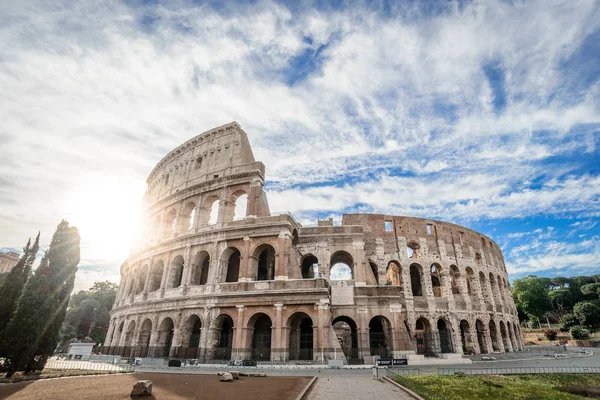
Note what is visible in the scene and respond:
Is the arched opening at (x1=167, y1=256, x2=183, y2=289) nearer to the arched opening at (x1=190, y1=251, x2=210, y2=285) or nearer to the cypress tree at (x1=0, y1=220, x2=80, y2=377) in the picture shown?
the arched opening at (x1=190, y1=251, x2=210, y2=285)

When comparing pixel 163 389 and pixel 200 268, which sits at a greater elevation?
pixel 200 268

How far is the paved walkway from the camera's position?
9.74 meters

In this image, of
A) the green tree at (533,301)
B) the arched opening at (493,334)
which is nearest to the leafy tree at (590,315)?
the green tree at (533,301)

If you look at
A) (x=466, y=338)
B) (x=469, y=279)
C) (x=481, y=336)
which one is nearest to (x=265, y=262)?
(x=466, y=338)

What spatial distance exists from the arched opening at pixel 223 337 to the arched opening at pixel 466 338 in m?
21.4

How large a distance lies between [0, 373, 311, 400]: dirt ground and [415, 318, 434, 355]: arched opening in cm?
1923

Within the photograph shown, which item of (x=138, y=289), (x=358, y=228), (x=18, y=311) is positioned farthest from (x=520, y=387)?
(x=138, y=289)

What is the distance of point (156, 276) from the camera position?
2909 cm

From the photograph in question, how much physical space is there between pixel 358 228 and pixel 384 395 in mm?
17337

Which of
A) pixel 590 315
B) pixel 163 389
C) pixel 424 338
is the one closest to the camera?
pixel 163 389

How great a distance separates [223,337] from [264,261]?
22.0 ft

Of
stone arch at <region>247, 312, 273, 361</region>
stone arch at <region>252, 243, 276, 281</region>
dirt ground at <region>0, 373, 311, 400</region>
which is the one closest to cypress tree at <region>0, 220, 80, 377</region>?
dirt ground at <region>0, 373, 311, 400</region>

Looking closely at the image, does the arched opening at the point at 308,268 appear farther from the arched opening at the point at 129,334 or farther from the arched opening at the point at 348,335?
the arched opening at the point at 129,334

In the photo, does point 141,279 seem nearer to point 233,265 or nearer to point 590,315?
point 233,265
